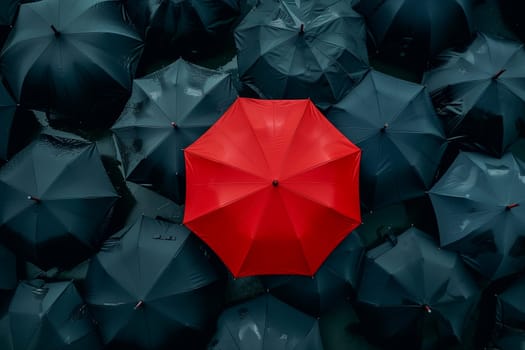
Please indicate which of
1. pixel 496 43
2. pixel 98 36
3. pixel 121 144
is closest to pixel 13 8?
pixel 98 36

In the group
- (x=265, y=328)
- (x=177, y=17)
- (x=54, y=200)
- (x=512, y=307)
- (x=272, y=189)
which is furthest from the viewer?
(x=177, y=17)

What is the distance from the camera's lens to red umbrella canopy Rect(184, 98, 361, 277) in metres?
5.28

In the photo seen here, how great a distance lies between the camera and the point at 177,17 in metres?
6.88

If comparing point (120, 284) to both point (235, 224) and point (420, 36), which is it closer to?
point (235, 224)

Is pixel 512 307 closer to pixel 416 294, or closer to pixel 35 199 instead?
pixel 416 294

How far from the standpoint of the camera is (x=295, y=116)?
5766mm

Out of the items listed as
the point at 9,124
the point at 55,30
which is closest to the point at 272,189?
the point at 55,30

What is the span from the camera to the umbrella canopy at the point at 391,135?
623cm

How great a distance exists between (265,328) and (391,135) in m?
2.92

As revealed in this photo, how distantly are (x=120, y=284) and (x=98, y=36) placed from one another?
3.39m

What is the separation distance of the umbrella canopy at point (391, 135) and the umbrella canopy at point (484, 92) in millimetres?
351

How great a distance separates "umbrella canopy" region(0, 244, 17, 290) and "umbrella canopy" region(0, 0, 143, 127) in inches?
82.7

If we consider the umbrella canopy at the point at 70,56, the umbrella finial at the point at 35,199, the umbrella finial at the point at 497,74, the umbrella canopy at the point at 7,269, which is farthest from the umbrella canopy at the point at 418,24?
the umbrella canopy at the point at 7,269

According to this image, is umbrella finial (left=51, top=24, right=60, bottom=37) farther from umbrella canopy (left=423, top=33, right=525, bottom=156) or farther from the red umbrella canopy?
umbrella canopy (left=423, top=33, right=525, bottom=156)
